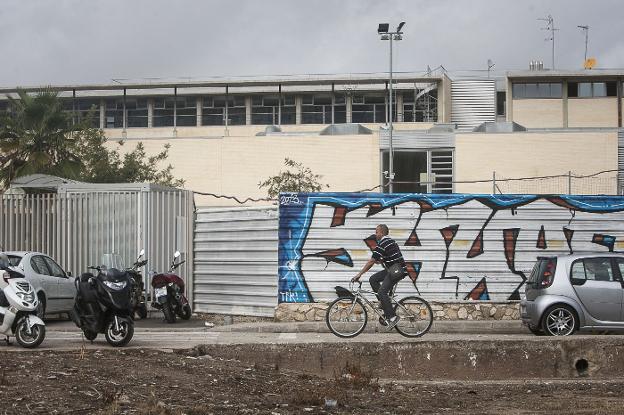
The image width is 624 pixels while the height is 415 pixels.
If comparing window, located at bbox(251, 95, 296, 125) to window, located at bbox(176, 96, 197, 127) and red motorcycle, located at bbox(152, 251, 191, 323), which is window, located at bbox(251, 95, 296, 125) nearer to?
window, located at bbox(176, 96, 197, 127)

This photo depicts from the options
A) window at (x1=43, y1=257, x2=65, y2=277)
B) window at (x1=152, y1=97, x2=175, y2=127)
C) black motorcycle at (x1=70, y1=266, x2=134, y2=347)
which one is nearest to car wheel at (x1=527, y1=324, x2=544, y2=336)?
black motorcycle at (x1=70, y1=266, x2=134, y2=347)

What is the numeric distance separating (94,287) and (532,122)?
49.1 metres

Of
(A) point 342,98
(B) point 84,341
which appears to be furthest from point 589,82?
(B) point 84,341

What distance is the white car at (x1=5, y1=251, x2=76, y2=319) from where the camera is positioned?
18.4m

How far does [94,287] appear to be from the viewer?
14.1m

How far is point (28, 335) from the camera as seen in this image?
13578 mm

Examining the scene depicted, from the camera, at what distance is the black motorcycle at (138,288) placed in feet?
62.7

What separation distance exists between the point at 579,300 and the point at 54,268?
32.9ft

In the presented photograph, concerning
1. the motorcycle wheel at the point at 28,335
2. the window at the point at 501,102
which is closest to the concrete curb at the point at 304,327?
the motorcycle wheel at the point at 28,335

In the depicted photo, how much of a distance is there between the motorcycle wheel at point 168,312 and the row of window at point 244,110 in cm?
4829

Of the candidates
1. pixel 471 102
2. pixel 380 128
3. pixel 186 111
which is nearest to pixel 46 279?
pixel 380 128

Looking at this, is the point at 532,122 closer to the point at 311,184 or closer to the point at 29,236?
the point at 311,184

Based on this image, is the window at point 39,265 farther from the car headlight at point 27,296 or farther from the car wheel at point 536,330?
the car wheel at point 536,330

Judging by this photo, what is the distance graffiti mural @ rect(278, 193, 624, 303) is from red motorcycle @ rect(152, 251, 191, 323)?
2.07m
